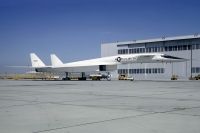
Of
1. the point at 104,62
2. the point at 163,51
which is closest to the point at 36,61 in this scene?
the point at 104,62

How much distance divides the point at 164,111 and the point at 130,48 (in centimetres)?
7172

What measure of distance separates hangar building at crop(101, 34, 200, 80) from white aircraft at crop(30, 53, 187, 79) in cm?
1630

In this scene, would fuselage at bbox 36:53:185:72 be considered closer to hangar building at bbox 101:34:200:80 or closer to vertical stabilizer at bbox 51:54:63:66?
vertical stabilizer at bbox 51:54:63:66

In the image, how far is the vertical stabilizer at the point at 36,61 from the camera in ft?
238

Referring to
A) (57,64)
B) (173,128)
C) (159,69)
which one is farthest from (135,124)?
(159,69)

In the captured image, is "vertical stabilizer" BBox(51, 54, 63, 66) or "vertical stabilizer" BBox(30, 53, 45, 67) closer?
"vertical stabilizer" BBox(51, 54, 63, 66)

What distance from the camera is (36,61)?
72.9 meters

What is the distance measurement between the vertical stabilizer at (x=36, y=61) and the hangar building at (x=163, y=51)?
69.9 ft

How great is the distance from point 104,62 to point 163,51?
2203cm

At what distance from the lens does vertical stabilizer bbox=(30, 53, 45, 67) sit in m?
72.4

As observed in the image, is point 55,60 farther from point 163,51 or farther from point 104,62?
point 163,51

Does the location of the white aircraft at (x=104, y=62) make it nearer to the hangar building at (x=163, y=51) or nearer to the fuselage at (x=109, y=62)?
the fuselage at (x=109, y=62)

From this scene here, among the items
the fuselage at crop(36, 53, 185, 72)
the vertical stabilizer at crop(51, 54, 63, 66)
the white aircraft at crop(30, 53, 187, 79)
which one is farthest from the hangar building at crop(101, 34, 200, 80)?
the vertical stabilizer at crop(51, 54, 63, 66)

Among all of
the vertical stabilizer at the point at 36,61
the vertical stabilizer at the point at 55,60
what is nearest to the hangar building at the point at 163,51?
the vertical stabilizer at the point at 55,60
